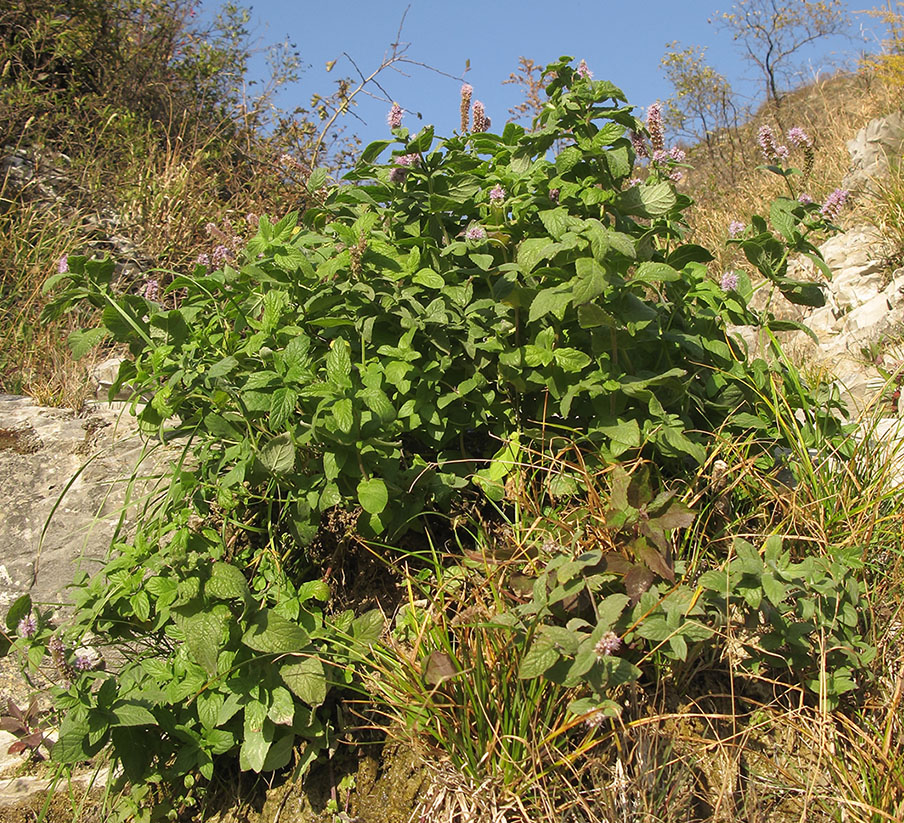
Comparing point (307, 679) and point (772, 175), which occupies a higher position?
point (772, 175)

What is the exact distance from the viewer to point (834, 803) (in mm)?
1867

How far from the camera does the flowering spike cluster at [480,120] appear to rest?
267cm

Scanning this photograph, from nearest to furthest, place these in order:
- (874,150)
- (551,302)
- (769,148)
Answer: (551,302), (769,148), (874,150)

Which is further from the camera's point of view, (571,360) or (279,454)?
(571,360)

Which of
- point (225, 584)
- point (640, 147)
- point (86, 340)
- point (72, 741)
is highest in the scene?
point (640, 147)

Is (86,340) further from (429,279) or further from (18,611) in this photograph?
(429,279)

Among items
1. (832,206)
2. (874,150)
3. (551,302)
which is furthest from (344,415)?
(874,150)

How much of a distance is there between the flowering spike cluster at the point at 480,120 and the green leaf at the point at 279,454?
1.32 meters

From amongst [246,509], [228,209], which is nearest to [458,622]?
[246,509]

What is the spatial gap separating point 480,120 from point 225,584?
176 centimetres

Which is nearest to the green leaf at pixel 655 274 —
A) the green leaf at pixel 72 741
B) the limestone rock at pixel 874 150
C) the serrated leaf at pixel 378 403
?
the serrated leaf at pixel 378 403

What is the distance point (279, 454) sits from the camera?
80.0 inches

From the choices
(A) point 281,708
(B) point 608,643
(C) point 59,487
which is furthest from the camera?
(C) point 59,487

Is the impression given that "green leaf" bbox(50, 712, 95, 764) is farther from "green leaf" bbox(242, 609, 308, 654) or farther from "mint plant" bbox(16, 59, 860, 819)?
"green leaf" bbox(242, 609, 308, 654)
